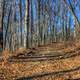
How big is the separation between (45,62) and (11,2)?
76.1 feet

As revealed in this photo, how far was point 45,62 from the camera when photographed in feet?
51.8

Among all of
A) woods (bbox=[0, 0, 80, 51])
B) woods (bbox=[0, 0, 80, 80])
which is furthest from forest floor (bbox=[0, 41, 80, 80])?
woods (bbox=[0, 0, 80, 51])

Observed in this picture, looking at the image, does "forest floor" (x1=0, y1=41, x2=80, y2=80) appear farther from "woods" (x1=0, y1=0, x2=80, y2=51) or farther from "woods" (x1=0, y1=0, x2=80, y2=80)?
"woods" (x1=0, y1=0, x2=80, y2=51)

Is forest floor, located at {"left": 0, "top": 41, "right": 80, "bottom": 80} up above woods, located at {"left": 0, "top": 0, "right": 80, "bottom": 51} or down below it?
below

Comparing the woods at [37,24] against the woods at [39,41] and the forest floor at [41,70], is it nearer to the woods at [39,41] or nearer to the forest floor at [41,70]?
the woods at [39,41]

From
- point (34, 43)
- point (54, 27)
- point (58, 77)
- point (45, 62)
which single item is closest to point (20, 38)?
point (34, 43)

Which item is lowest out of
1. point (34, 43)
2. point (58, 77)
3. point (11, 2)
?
point (58, 77)

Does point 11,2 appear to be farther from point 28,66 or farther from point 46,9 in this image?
point 28,66

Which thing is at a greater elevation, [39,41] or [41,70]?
[39,41]

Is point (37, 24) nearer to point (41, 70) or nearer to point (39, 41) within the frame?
point (39, 41)

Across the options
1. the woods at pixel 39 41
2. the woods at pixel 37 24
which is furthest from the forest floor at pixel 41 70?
the woods at pixel 37 24

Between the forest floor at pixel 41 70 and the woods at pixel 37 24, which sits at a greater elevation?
the woods at pixel 37 24

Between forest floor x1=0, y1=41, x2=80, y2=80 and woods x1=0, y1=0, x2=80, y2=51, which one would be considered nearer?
forest floor x1=0, y1=41, x2=80, y2=80

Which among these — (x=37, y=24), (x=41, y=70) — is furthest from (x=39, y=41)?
(x=41, y=70)
